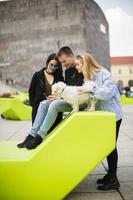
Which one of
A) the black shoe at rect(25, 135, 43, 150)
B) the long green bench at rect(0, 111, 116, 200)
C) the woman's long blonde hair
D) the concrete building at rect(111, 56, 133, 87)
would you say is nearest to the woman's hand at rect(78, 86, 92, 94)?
the woman's long blonde hair

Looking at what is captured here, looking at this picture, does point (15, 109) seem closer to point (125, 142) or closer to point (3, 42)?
point (125, 142)

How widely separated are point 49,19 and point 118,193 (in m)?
56.9

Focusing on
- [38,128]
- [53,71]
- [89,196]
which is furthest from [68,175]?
[53,71]

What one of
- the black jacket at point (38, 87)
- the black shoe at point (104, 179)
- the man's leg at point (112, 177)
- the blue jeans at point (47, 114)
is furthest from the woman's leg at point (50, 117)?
the black jacket at point (38, 87)

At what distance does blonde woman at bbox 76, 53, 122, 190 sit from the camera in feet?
14.2

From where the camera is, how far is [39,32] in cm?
6044

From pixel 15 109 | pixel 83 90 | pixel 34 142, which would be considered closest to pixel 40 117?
pixel 34 142

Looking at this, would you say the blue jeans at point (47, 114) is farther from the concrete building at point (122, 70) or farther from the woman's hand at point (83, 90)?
the concrete building at point (122, 70)

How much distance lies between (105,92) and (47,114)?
2.33ft

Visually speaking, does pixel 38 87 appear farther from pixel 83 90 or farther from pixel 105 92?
pixel 105 92

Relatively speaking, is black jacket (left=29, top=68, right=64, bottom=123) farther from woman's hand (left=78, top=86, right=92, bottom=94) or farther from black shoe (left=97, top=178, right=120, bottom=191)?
black shoe (left=97, top=178, right=120, bottom=191)

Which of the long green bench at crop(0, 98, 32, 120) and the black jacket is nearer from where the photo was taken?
the black jacket

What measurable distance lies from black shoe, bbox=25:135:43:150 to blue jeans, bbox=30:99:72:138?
5cm

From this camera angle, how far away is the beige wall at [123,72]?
358ft
